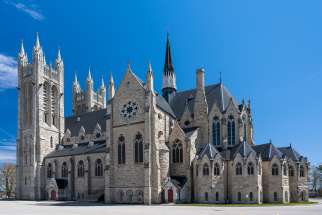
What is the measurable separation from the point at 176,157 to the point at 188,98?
14.3 m

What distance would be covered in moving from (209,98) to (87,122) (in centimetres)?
3202

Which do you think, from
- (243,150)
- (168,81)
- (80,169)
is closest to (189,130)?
(243,150)

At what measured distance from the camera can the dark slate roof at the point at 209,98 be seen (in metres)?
66.7

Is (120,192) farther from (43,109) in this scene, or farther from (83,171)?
(43,109)

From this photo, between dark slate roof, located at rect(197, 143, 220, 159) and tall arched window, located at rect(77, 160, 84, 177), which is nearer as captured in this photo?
dark slate roof, located at rect(197, 143, 220, 159)

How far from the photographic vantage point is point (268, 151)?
189 ft

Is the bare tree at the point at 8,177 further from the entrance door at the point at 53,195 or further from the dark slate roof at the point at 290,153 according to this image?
the dark slate roof at the point at 290,153

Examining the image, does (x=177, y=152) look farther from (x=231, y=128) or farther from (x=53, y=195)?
(x=53, y=195)

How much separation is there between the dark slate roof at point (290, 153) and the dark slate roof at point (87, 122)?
38357 millimetres

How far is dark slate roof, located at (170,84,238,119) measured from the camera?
219 feet

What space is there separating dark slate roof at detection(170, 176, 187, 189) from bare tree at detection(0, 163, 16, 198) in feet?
189

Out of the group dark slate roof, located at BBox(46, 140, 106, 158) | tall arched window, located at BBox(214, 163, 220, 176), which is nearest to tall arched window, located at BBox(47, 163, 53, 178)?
dark slate roof, located at BBox(46, 140, 106, 158)

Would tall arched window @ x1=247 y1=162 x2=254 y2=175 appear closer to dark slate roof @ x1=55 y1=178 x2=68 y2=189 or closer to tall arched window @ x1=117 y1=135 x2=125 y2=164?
tall arched window @ x1=117 y1=135 x2=125 y2=164

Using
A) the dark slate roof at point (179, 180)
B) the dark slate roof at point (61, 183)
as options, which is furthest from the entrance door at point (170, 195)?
the dark slate roof at point (61, 183)
